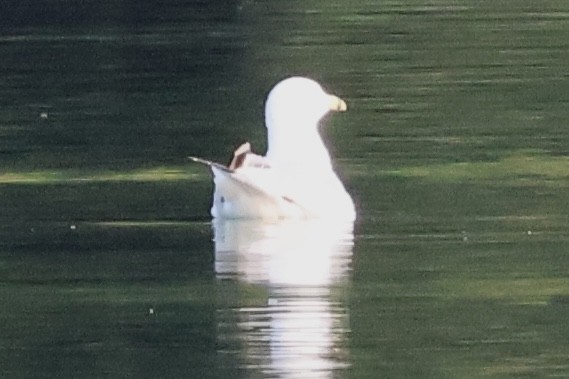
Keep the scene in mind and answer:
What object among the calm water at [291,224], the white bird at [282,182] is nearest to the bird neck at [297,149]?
the white bird at [282,182]

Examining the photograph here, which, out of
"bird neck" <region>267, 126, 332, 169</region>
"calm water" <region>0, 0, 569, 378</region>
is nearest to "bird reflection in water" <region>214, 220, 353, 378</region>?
"calm water" <region>0, 0, 569, 378</region>

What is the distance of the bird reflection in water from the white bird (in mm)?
56

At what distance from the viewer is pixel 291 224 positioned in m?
8.96

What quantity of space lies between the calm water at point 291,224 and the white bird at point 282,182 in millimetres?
90

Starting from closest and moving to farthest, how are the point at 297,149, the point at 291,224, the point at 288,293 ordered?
the point at 288,293 < the point at 291,224 < the point at 297,149

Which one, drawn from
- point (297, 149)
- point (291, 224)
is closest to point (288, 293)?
point (291, 224)

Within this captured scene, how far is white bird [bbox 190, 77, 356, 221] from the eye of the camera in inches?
350

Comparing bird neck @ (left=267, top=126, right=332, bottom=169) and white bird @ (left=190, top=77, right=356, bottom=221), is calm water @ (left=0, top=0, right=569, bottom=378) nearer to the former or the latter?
white bird @ (left=190, top=77, right=356, bottom=221)

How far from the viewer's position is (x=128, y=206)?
371 inches

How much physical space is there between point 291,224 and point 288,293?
5.45 feet

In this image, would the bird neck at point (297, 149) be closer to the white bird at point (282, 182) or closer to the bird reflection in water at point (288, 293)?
the white bird at point (282, 182)

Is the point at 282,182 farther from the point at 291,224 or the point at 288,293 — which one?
the point at 288,293

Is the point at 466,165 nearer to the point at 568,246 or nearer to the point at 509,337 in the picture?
the point at 568,246

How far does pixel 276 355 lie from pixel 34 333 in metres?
0.85
